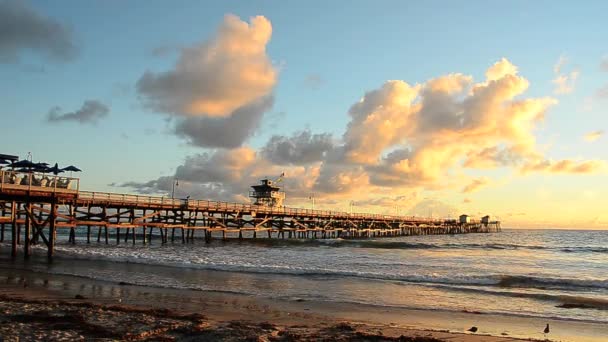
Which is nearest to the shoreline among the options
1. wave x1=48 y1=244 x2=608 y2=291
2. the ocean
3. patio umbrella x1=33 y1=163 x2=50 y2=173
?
the ocean

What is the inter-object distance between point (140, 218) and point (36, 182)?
1376 cm

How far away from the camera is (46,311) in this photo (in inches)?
415

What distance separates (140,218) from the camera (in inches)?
1465

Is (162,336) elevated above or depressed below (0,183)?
below

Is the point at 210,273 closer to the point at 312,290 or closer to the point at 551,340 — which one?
the point at 312,290

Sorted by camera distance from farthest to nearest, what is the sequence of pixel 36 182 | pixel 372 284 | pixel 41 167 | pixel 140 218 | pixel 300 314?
pixel 140 218 → pixel 41 167 → pixel 36 182 → pixel 372 284 → pixel 300 314

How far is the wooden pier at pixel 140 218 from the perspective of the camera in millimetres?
24172

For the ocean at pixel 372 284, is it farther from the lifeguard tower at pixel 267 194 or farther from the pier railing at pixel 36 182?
the lifeguard tower at pixel 267 194

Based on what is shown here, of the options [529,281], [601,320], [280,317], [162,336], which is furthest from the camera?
[529,281]

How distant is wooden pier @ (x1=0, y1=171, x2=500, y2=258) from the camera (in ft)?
79.3

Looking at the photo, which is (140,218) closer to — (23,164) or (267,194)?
(23,164)

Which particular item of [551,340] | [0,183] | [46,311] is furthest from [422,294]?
[0,183]

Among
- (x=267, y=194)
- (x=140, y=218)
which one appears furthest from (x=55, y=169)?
(x=267, y=194)

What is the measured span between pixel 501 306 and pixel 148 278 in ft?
40.9
